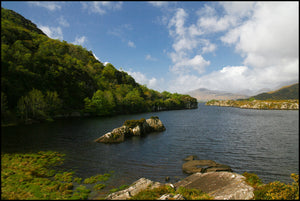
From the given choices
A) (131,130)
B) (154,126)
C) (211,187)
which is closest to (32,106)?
(131,130)

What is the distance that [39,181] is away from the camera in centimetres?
1816

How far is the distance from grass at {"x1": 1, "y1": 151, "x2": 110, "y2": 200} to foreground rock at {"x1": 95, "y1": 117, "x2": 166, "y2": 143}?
49.9ft

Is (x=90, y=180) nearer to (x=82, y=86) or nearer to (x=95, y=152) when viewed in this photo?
(x=95, y=152)

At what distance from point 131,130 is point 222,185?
35669 millimetres

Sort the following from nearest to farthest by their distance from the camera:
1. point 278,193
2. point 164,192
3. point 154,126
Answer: point 278,193 < point 164,192 < point 154,126

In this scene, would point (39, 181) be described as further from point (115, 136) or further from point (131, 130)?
point (131, 130)

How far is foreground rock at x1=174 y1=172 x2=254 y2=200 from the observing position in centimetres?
1380

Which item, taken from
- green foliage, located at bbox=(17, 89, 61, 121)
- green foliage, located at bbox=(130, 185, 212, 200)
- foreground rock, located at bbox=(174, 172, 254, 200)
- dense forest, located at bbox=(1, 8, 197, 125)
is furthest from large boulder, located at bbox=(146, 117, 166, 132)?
green foliage, located at bbox=(17, 89, 61, 121)

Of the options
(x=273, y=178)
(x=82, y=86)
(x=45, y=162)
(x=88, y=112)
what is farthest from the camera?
(x=82, y=86)

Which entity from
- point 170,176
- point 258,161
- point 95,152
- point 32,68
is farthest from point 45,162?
point 32,68

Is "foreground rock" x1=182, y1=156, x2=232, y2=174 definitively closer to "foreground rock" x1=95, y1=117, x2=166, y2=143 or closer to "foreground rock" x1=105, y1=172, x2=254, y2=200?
"foreground rock" x1=105, y1=172, x2=254, y2=200

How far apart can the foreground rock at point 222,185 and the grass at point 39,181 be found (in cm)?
1176

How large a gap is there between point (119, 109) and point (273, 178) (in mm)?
114255

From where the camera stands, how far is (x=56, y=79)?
308 ft
